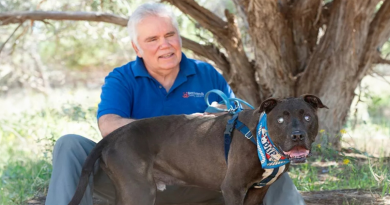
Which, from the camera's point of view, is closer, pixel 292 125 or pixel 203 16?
pixel 292 125

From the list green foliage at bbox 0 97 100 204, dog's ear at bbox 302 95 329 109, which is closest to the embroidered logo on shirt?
dog's ear at bbox 302 95 329 109

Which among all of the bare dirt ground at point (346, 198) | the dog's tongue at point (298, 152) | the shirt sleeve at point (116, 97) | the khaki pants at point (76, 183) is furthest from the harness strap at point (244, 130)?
the bare dirt ground at point (346, 198)

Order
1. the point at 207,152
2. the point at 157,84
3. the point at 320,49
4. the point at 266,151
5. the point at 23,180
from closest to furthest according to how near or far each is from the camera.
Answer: the point at 266,151, the point at 207,152, the point at 157,84, the point at 23,180, the point at 320,49

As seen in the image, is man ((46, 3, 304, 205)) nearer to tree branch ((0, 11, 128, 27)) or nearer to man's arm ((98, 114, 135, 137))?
man's arm ((98, 114, 135, 137))

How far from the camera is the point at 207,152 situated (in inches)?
149

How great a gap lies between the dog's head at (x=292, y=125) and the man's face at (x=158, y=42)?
1285mm

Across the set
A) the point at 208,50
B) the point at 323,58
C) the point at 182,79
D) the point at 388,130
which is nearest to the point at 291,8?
the point at 323,58

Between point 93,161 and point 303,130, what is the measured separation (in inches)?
54.3

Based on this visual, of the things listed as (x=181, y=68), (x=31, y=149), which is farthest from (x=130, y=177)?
(x=31, y=149)

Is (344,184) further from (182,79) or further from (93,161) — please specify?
(93,161)

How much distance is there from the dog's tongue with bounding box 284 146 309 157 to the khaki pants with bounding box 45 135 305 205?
70 cm

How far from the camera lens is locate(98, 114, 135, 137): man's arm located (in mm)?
4098

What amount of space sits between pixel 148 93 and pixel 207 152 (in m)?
0.94

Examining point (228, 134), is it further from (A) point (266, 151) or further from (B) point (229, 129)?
(A) point (266, 151)
